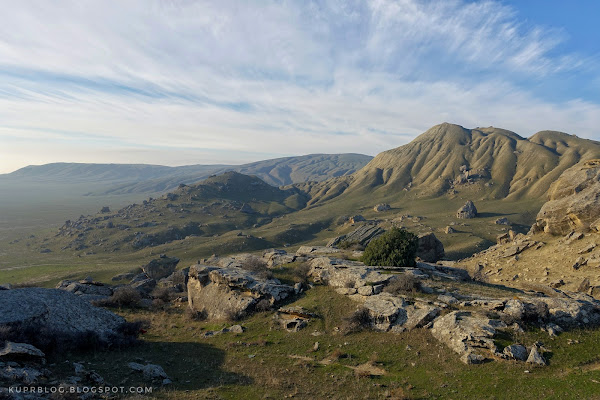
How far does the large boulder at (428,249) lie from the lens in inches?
2035

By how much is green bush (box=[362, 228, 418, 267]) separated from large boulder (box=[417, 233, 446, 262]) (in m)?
16.6

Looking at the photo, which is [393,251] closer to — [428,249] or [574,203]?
[428,249]

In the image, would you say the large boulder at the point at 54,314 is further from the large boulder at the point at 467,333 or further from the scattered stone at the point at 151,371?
the large boulder at the point at 467,333

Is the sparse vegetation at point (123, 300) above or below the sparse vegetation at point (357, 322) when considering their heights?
below

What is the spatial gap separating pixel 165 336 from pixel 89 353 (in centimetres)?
739

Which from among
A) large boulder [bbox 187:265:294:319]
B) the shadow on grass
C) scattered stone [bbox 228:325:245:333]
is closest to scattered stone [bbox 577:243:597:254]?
large boulder [bbox 187:265:294:319]

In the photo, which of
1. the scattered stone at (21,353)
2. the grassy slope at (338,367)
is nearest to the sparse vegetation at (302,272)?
the grassy slope at (338,367)

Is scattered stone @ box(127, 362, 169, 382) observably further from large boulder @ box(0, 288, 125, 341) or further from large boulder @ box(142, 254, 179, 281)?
large boulder @ box(142, 254, 179, 281)

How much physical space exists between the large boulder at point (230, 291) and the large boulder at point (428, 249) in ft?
100

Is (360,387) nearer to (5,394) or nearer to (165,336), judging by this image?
(5,394)

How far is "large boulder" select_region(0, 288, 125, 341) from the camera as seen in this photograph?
63.4ft

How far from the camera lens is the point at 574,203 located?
4359cm

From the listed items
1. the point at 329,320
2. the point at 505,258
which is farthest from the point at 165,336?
the point at 505,258

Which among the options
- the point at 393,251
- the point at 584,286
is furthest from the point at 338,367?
the point at 584,286
